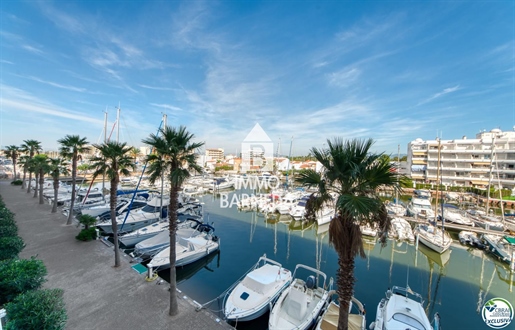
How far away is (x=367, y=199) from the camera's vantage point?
16.0 feet

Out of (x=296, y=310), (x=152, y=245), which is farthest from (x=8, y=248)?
(x=296, y=310)

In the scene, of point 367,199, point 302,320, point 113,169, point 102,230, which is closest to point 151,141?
point 113,169

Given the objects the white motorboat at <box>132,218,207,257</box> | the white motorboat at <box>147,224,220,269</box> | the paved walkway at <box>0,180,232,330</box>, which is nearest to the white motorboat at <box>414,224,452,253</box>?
the white motorboat at <box>147,224,220,269</box>

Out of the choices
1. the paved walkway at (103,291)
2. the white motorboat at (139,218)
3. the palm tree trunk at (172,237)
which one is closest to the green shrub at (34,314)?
the palm tree trunk at (172,237)

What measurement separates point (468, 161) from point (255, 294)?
52.8m

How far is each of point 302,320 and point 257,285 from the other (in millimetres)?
2414

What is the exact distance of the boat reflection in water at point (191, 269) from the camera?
1303 centimetres

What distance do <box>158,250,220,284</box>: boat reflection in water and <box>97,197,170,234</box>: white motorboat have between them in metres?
6.79

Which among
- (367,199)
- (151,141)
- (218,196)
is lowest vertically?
(218,196)

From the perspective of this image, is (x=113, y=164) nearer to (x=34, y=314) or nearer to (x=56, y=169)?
(x=34, y=314)

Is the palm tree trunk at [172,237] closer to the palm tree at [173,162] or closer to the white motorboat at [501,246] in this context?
the palm tree at [173,162]

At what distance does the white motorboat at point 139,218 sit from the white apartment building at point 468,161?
43.2 m

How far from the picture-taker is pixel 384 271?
1459cm

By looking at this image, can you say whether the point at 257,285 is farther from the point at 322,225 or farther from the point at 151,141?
the point at 322,225
